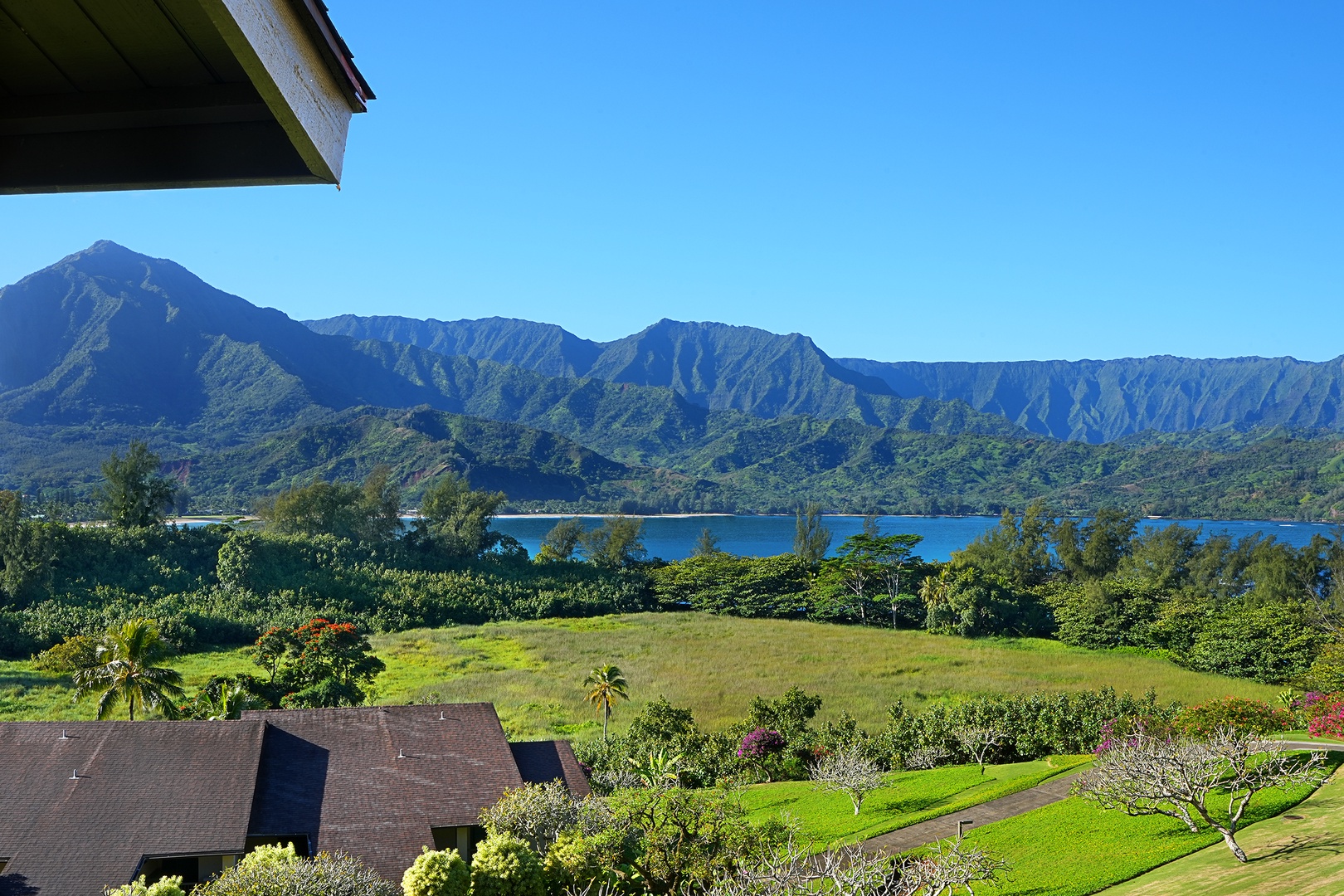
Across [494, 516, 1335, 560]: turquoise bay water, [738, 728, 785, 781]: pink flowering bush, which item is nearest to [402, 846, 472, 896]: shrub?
[738, 728, 785, 781]: pink flowering bush

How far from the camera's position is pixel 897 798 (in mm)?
22062

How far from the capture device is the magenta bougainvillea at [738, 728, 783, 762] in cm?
2619

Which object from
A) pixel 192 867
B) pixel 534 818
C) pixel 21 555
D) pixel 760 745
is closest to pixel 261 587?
pixel 21 555

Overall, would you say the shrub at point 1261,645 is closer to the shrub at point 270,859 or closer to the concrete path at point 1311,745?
the concrete path at point 1311,745

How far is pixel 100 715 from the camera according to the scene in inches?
905

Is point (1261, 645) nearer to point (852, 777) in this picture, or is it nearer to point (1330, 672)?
point (1330, 672)

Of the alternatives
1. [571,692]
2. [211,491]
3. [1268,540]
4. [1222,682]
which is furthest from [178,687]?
[211,491]

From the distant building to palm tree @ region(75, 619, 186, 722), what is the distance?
5570mm

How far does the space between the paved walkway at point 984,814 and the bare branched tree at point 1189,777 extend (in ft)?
8.44

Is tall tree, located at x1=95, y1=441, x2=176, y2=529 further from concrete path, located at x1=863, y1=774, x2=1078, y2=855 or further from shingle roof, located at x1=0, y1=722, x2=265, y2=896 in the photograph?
concrete path, located at x1=863, y1=774, x2=1078, y2=855

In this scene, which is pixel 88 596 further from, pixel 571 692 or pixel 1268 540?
pixel 1268 540

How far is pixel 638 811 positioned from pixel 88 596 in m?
46.3

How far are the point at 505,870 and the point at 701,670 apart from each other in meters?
32.2

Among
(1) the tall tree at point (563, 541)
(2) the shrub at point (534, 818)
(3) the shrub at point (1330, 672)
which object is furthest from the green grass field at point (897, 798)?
(1) the tall tree at point (563, 541)
